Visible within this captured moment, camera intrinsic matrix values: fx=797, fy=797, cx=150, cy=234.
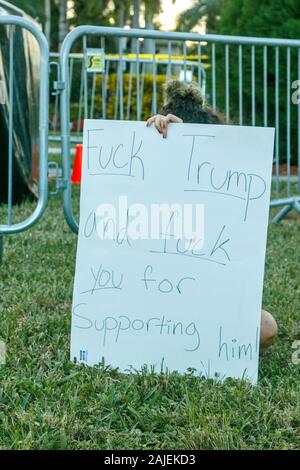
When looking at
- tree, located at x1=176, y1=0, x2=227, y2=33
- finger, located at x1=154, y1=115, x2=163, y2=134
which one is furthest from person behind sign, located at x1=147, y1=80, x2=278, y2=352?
tree, located at x1=176, y1=0, x2=227, y2=33

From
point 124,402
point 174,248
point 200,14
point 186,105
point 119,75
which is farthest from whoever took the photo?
point 200,14

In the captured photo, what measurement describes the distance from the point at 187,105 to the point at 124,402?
1.36m

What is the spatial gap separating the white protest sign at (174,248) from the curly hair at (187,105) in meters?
0.40

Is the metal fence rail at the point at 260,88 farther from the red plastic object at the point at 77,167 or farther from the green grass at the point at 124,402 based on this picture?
the green grass at the point at 124,402

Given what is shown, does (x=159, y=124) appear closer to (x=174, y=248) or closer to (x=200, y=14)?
(x=174, y=248)

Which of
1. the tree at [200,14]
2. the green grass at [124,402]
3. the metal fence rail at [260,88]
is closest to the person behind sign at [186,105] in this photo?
the green grass at [124,402]

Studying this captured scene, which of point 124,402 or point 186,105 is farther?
point 186,105

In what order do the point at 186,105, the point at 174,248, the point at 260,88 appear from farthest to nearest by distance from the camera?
the point at 260,88 < the point at 186,105 < the point at 174,248

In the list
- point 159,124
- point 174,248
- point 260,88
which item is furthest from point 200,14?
point 174,248


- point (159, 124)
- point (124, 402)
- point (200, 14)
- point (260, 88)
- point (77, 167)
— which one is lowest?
point (124, 402)

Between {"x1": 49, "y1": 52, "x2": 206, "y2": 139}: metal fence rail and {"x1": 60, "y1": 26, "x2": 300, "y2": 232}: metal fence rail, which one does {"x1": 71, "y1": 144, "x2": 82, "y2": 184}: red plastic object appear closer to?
{"x1": 49, "y1": 52, "x2": 206, "y2": 139}: metal fence rail

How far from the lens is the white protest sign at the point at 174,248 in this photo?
2.90 m

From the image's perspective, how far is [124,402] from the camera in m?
2.60
